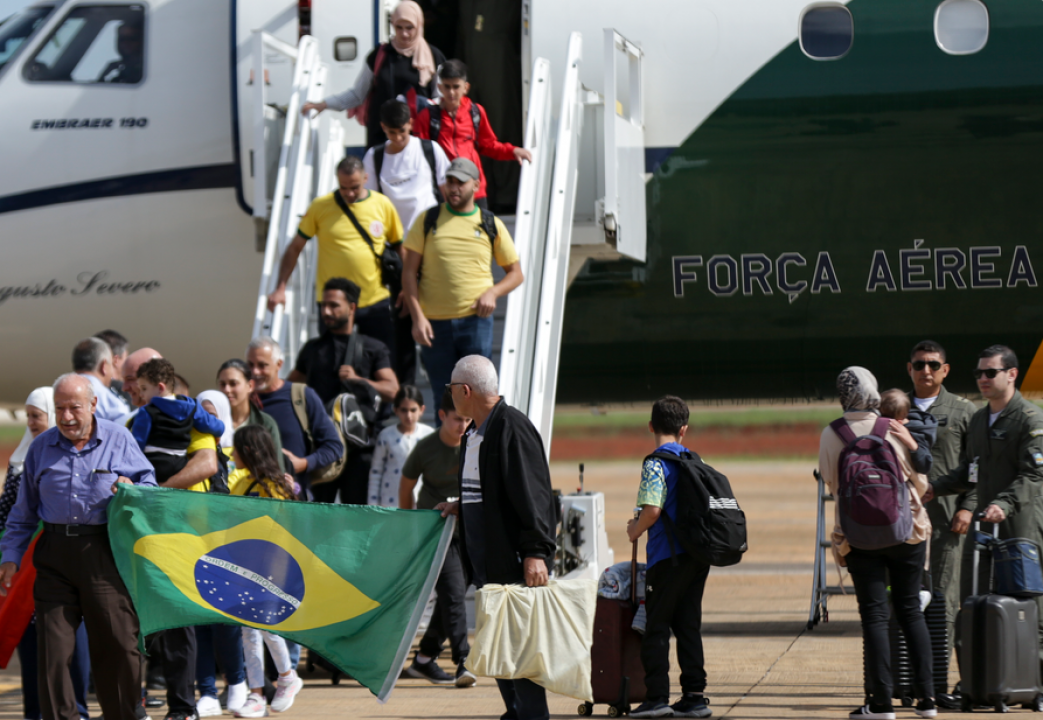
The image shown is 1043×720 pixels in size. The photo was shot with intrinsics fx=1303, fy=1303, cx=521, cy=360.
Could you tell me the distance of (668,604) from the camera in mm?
6387

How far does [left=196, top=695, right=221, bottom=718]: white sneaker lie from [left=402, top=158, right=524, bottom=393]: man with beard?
236 cm

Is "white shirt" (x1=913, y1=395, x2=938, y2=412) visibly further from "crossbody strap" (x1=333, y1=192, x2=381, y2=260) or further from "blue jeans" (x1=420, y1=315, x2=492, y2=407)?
"crossbody strap" (x1=333, y1=192, x2=381, y2=260)

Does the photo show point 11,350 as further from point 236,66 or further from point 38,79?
point 236,66

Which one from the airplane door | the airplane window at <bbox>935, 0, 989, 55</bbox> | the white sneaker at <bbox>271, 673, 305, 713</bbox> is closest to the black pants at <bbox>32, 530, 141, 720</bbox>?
the white sneaker at <bbox>271, 673, 305, 713</bbox>

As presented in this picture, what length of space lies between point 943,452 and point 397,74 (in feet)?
13.8

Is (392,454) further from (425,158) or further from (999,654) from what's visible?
(999,654)

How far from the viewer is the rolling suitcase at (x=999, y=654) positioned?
6383 millimetres

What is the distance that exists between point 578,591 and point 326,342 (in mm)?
3093

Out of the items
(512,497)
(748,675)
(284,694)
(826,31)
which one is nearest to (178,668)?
(284,694)

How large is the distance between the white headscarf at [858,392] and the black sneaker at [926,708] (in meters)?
1.41

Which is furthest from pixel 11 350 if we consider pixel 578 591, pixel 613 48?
pixel 578 591

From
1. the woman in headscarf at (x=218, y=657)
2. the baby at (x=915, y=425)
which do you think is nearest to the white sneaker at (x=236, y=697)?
the woman in headscarf at (x=218, y=657)

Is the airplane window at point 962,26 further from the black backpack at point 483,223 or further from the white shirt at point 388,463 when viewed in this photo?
the white shirt at point 388,463

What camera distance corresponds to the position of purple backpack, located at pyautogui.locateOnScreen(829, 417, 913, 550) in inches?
239
